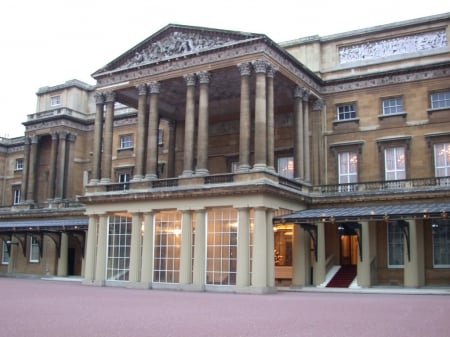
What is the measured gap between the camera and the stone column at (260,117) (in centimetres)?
3133

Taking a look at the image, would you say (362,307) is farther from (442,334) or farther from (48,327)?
(48,327)

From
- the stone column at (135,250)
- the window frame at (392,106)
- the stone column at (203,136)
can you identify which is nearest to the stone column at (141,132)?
the stone column at (135,250)

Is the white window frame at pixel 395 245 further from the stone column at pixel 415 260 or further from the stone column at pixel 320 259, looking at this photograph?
the stone column at pixel 320 259

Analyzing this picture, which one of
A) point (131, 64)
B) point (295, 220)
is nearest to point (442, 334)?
point (295, 220)

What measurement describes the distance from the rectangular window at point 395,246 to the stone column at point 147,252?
14.5 m

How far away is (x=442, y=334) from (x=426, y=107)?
24.9 meters

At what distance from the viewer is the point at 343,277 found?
34.4 m

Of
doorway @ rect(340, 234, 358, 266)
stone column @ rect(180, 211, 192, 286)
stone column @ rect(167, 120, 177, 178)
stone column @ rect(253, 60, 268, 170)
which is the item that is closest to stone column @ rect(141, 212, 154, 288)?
stone column @ rect(180, 211, 192, 286)

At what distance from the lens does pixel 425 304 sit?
21688 millimetres

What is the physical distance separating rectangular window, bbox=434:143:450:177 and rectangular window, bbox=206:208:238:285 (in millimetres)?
13228

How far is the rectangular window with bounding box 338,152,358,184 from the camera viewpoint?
37562mm

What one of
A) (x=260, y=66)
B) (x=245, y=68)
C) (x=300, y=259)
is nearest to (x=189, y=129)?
(x=245, y=68)

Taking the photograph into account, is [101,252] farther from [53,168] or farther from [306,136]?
[53,168]

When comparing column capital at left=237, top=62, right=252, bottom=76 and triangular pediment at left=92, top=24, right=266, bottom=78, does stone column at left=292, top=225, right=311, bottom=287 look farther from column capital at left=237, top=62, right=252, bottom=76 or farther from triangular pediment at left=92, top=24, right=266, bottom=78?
triangular pediment at left=92, top=24, right=266, bottom=78
